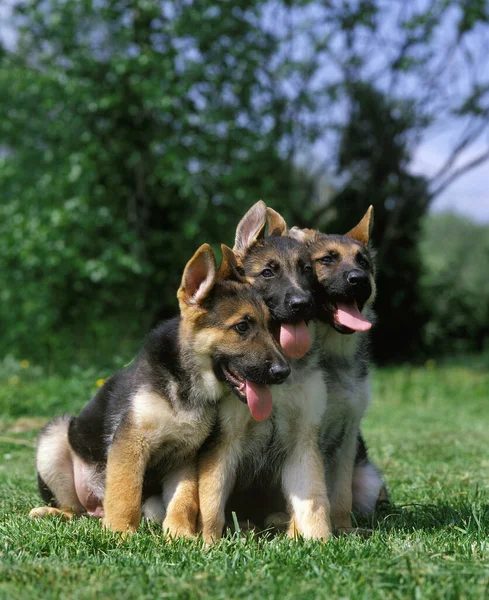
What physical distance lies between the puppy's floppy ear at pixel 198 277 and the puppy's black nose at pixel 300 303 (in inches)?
20.7

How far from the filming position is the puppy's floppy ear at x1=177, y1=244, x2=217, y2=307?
15.2 feet

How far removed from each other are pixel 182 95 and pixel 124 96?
163 cm

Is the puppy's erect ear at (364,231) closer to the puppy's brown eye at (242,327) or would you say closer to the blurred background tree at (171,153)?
the puppy's brown eye at (242,327)

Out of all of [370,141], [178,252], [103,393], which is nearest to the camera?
[103,393]

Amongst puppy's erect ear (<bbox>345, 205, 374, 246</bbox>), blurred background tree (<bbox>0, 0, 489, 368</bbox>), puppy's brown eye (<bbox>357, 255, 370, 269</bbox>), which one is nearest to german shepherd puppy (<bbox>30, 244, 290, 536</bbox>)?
puppy's brown eye (<bbox>357, 255, 370, 269</bbox>)

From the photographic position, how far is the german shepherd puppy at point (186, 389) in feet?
14.6

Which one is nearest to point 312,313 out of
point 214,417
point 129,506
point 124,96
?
point 214,417

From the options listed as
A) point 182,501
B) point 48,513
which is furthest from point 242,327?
point 48,513

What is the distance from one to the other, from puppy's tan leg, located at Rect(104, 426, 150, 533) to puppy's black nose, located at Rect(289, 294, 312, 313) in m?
1.23

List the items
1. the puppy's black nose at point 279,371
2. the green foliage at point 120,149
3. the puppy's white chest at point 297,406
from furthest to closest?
the green foliage at point 120,149
the puppy's white chest at point 297,406
the puppy's black nose at point 279,371

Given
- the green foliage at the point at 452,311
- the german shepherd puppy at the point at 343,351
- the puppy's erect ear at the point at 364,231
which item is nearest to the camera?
the german shepherd puppy at the point at 343,351

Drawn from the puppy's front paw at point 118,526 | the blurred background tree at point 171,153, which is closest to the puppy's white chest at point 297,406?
the puppy's front paw at point 118,526

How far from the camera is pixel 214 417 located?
185 inches

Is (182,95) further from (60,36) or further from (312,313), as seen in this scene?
(312,313)
